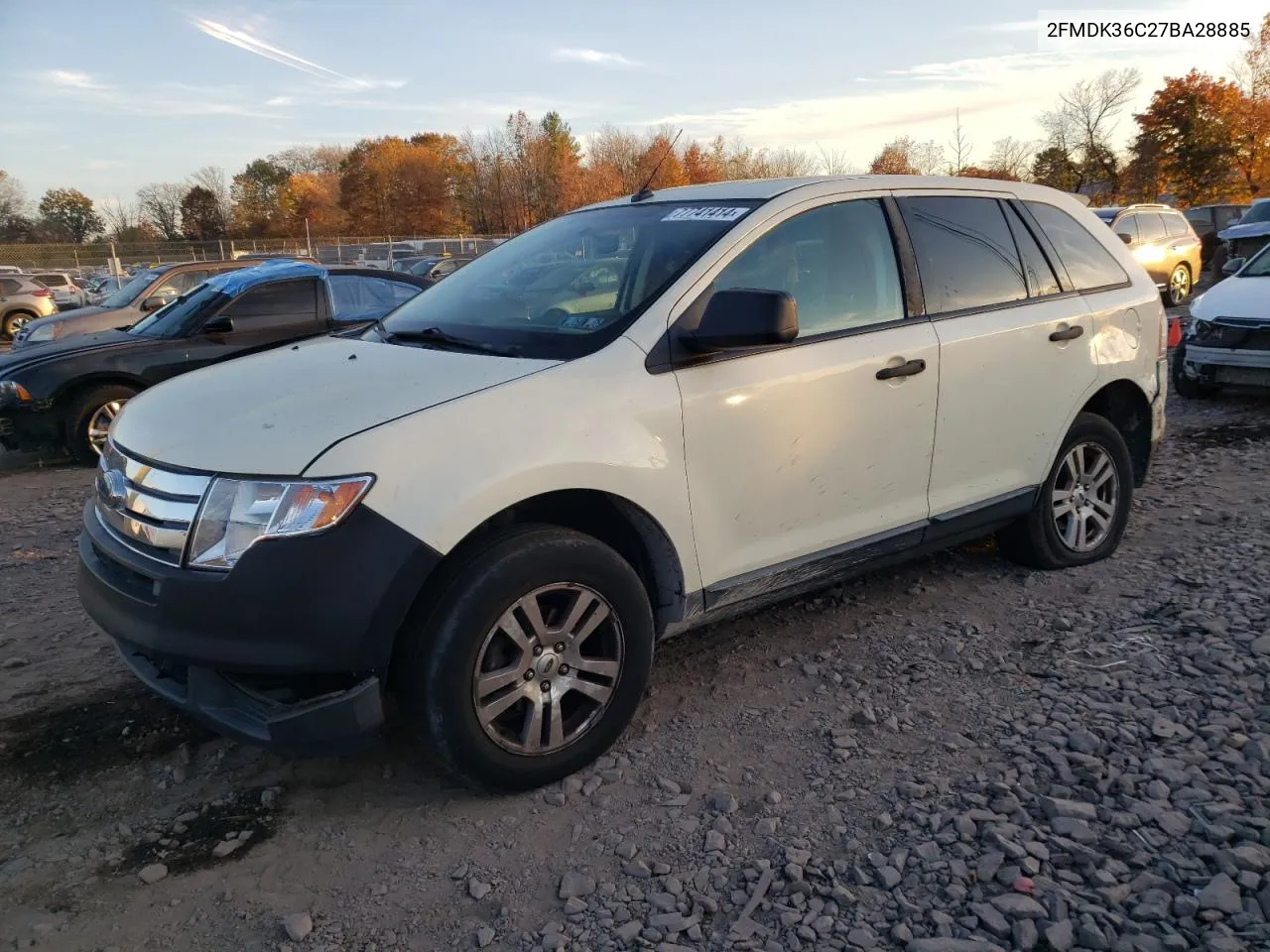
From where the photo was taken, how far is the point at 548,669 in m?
2.82

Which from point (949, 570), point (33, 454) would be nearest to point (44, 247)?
point (33, 454)

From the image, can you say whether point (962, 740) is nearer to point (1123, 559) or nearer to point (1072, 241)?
point (1123, 559)

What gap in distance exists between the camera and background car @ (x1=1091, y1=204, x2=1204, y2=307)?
613 inches

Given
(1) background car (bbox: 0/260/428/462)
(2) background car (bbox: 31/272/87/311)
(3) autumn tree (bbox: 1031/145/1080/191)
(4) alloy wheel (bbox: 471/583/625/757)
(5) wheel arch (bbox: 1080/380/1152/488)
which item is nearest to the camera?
(4) alloy wheel (bbox: 471/583/625/757)

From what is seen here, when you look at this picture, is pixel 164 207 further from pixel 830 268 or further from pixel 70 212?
pixel 830 268

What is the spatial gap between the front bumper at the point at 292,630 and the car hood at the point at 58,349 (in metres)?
6.25

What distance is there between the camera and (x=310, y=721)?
2.51 metres

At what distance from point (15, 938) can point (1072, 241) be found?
490cm

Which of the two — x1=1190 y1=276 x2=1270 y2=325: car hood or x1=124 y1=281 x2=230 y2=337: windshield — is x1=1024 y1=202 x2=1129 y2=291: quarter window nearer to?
x1=1190 y1=276 x2=1270 y2=325: car hood

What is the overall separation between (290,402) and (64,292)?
29389mm

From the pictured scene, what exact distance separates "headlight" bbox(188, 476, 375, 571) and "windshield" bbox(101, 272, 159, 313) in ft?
32.3

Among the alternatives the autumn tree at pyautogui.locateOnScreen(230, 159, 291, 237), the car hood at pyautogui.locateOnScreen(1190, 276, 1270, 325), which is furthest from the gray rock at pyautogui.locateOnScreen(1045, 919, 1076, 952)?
the autumn tree at pyautogui.locateOnScreen(230, 159, 291, 237)

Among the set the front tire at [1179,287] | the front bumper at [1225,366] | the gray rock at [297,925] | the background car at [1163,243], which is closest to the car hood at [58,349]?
the gray rock at [297,925]

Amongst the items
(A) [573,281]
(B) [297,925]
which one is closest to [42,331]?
(A) [573,281]
